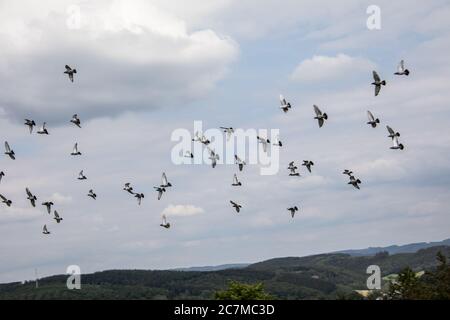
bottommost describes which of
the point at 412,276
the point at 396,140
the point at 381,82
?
the point at 412,276

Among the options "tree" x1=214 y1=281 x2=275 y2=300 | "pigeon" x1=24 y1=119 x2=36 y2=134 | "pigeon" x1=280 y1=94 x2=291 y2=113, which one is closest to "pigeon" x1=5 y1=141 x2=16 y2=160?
"pigeon" x1=24 y1=119 x2=36 y2=134

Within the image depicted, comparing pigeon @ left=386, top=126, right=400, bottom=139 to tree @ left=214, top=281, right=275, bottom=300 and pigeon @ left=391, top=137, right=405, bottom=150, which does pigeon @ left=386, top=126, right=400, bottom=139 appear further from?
tree @ left=214, top=281, right=275, bottom=300

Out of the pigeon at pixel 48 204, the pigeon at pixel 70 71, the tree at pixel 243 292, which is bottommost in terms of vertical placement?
the tree at pixel 243 292

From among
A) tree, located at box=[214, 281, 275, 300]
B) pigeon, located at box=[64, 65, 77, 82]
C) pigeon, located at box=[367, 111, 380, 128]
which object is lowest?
tree, located at box=[214, 281, 275, 300]

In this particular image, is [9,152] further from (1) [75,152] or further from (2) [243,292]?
(2) [243,292]

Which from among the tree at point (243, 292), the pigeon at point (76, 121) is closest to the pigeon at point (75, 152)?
the pigeon at point (76, 121)

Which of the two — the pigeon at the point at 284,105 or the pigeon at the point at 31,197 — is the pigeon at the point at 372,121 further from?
the pigeon at the point at 31,197
